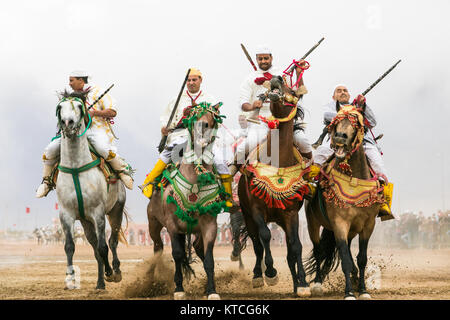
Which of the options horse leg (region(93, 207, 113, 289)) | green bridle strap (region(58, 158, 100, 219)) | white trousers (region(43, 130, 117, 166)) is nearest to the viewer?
green bridle strap (region(58, 158, 100, 219))

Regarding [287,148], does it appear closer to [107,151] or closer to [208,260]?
[208,260]

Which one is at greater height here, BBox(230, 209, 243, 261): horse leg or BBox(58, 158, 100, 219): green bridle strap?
BBox(58, 158, 100, 219): green bridle strap

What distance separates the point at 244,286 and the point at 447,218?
77.3 feet

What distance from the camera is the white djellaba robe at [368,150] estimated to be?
11.8m

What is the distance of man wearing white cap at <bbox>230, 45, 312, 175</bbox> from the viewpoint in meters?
12.0

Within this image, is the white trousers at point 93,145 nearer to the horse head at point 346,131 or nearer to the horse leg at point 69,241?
the horse leg at point 69,241

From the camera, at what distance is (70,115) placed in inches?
477

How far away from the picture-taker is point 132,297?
1225 centimetres

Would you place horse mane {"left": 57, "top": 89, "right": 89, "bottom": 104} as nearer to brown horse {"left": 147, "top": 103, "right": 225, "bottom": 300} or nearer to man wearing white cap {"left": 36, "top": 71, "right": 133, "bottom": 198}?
man wearing white cap {"left": 36, "top": 71, "right": 133, "bottom": 198}

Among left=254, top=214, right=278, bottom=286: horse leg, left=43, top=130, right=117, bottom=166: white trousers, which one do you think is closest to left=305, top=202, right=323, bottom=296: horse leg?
left=254, top=214, right=278, bottom=286: horse leg

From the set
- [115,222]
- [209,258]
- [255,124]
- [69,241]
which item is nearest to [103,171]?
[69,241]

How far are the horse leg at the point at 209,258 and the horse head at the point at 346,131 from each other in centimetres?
224

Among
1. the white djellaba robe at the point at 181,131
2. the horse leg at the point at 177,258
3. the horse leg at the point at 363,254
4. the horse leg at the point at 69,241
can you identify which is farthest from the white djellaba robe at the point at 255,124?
the horse leg at the point at 69,241

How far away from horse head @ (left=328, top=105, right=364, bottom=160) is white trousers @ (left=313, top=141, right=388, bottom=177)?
0.94 m
